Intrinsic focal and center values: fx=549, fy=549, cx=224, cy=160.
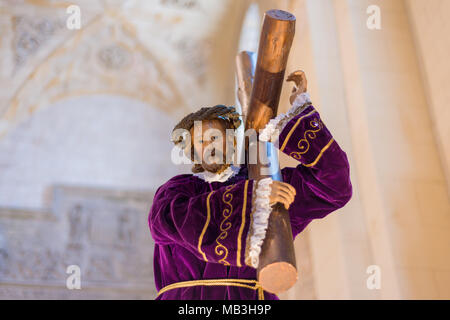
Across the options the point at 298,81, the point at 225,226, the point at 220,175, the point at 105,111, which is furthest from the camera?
the point at 105,111

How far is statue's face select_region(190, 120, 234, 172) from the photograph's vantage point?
6.32 ft

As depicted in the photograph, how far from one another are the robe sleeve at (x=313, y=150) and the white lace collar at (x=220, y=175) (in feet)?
0.99

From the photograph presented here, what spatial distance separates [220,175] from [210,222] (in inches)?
13.5

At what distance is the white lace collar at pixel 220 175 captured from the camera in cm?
204

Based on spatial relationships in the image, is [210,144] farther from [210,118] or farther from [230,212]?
[230,212]

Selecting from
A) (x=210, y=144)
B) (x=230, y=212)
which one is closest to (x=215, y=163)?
(x=210, y=144)

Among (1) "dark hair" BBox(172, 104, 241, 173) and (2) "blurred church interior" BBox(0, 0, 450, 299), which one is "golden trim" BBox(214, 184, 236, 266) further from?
(2) "blurred church interior" BBox(0, 0, 450, 299)

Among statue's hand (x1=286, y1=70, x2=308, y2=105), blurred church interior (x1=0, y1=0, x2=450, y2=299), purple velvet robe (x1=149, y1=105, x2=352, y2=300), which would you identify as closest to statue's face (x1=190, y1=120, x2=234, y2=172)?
purple velvet robe (x1=149, y1=105, x2=352, y2=300)

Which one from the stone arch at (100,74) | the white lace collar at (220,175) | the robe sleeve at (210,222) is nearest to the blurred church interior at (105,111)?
the stone arch at (100,74)

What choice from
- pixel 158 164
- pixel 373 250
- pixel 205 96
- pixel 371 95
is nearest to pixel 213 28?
pixel 205 96

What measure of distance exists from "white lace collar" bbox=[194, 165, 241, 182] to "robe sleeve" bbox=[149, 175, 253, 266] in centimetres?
20

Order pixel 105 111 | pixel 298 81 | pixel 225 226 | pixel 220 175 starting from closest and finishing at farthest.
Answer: pixel 225 226, pixel 298 81, pixel 220 175, pixel 105 111

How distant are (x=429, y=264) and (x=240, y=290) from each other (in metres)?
1.29

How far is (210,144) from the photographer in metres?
1.93
